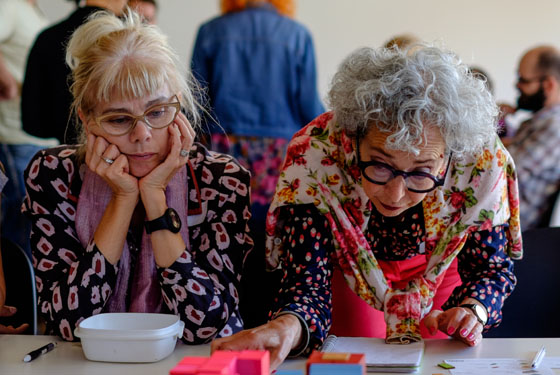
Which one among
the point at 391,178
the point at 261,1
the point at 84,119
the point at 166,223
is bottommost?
the point at 166,223

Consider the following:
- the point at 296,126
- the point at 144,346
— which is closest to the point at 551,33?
the point at 296,126

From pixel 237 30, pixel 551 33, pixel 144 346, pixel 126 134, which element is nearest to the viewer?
pixel 144 346

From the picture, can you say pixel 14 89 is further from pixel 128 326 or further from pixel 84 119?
pixel 128 326

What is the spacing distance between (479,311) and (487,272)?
16 cm

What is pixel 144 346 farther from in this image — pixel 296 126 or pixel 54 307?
pixel 296 126

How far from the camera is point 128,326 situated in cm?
151

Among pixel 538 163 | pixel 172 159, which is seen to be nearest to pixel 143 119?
pixel 172 159

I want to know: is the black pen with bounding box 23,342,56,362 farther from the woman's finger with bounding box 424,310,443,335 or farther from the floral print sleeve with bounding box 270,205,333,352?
the woman's finger with bounding box 424,310,443,335

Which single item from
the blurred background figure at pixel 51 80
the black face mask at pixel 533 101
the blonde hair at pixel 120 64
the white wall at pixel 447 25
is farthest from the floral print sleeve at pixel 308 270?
the white wall at pixel 447 25

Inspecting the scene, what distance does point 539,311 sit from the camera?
1966 millimetres

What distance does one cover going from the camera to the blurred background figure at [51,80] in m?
2.72

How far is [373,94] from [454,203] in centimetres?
39

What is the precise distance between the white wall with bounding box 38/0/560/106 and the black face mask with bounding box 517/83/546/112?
4.85 feet

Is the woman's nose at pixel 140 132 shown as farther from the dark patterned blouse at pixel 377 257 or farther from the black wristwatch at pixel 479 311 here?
the black wristwatch at pixel 479 311
